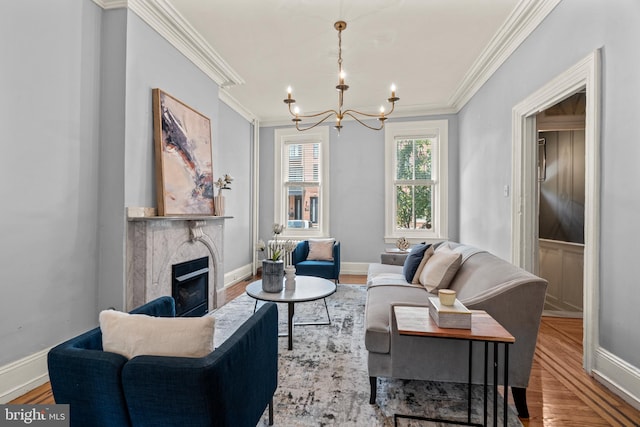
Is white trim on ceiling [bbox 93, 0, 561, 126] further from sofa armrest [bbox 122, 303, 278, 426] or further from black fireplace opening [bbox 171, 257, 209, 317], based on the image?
sofa armrest [bbox 122, 303, 278, 426]

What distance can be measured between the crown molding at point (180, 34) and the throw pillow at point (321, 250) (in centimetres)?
259

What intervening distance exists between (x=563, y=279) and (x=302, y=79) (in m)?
4.06

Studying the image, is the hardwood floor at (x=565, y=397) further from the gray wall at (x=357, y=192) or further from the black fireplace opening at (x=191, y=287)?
the gray wall at (x=357, y=192)

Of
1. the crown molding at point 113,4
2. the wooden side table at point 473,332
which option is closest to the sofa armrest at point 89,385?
the wooden side table at point 473,332

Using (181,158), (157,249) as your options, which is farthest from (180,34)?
(157,249)

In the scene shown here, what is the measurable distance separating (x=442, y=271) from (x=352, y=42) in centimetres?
245

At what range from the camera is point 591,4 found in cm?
199

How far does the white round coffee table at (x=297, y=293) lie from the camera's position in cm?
251

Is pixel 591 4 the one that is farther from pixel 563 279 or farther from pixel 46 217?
pixel 46 217

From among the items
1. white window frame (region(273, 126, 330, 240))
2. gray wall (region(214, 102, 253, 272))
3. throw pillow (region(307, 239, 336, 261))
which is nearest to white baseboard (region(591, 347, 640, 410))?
throw pillow (region(307, 239, 336, 261))

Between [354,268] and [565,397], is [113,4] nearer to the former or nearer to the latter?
[565,397]

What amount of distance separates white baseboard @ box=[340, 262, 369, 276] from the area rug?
250 centimetres

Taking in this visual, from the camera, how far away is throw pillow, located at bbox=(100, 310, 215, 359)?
1.04 metres

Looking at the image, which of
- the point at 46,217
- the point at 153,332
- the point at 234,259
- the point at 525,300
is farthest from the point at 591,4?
the point at 234,259
